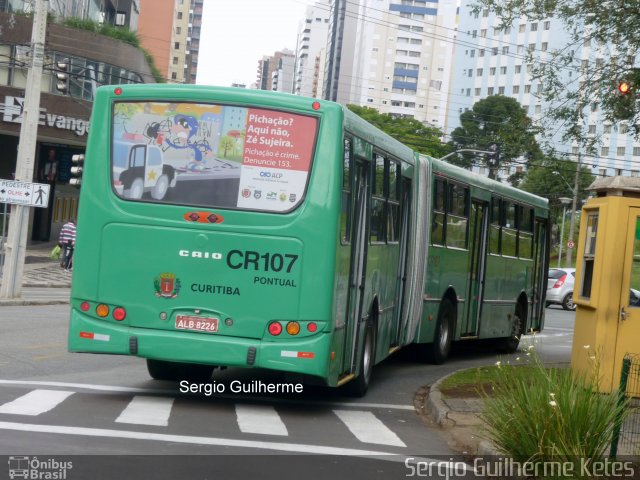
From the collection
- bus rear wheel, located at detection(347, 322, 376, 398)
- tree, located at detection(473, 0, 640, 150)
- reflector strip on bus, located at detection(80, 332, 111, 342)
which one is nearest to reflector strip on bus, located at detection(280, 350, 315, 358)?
reflector strip on bus, located at detection(80, 332, 111, 342)

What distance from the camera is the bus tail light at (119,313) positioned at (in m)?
11.5

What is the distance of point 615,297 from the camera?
14.2 m

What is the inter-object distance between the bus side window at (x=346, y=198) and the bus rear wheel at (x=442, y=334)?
256 inches

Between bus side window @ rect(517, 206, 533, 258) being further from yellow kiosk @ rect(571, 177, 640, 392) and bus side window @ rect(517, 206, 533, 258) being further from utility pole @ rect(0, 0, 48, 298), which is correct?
utility pole @ rect(0, 0, 48, 298)

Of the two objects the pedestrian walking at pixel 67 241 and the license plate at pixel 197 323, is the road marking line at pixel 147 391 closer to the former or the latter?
the license plate at pixel 197 323

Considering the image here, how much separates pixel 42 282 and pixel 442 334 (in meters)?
19.7

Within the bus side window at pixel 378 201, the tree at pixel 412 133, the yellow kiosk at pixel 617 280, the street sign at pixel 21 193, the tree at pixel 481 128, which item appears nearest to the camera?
the bus side window at pixel 378 201

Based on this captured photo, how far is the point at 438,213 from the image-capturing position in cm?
1748

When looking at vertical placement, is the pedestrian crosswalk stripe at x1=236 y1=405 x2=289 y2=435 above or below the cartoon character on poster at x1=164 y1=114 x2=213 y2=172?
below

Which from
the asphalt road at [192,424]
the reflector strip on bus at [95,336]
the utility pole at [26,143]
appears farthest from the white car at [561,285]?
the reflector strip on bus at [95,336]

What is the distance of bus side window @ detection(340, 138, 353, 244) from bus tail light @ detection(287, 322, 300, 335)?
39.5 inches

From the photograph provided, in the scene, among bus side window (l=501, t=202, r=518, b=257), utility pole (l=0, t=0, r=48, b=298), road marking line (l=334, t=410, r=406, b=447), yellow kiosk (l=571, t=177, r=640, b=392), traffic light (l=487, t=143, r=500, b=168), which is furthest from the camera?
traffic light (l=487, t=143, r=500, b=168)

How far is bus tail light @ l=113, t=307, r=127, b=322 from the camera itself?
1154 centimetres

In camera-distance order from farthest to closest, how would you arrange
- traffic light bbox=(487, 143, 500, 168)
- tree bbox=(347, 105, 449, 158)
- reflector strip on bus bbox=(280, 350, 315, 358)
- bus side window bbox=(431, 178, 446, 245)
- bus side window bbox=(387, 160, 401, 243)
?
tree bbox=(347, 105, 449, 158), traffic light bbox=(487, 143, 500, 168), bus side window bbox=(431, 178, 446, 245), bus side window bbox=(387, 160, 401, 243), reflector strip on bus bbox=(280, 350, 315, 358)
